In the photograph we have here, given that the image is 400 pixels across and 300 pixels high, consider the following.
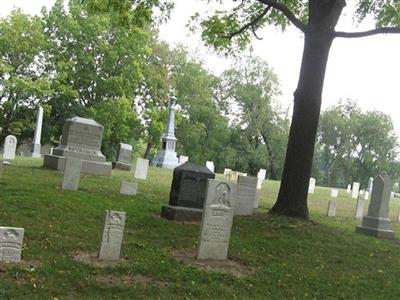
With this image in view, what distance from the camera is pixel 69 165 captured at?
11.8 metres

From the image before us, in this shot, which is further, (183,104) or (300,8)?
(183,104)

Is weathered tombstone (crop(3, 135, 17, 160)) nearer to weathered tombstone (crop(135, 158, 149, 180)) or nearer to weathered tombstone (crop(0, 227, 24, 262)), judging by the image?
weathered tombstone (crop(135, 158, 149, 180))

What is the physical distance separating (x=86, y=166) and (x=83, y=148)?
0.86 metres

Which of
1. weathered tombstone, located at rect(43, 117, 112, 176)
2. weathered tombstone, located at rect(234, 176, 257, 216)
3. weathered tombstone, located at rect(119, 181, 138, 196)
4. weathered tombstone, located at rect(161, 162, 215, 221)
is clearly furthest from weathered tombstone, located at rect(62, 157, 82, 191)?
weathered tombstone, located at rect(43, 117, 112, 176)

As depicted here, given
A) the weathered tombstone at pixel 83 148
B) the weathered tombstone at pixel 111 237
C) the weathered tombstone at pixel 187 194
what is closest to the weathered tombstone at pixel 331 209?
the weathered tombstone at pixel 187 194

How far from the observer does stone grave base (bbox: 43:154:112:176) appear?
1616 centimetres

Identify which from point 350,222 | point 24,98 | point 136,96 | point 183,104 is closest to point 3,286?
point 350,222

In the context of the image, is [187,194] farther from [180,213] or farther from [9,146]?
[9,146]

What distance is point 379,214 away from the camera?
41.8 feet

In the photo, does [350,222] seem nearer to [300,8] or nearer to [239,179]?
[239,179]

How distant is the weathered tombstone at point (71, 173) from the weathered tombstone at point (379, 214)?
7.10 m

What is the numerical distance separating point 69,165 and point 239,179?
4.13 m

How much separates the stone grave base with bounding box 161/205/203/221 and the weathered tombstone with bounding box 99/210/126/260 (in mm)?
3369

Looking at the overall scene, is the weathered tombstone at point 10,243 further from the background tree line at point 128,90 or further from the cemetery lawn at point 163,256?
the background tree line at point 128,90
